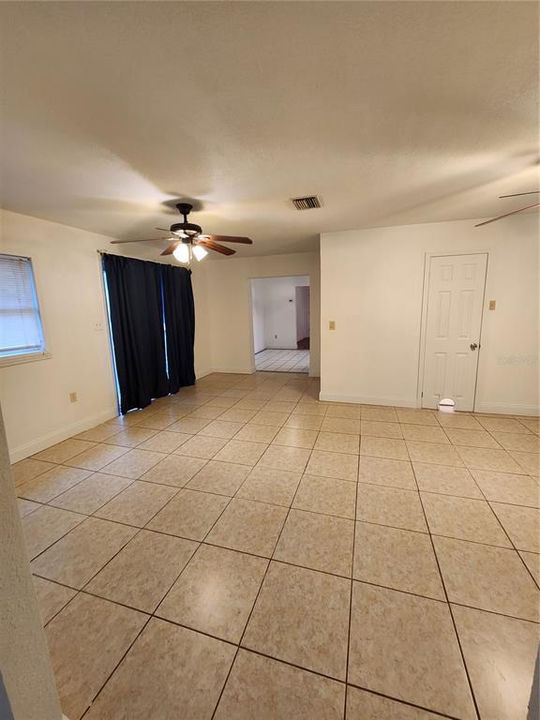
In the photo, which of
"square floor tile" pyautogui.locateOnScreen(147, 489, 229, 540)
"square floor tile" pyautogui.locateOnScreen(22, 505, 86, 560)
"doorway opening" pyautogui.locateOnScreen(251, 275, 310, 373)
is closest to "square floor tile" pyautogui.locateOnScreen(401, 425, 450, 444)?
"square floor tile" pyautogui.locateOnScreen(147, 489, 229, 540)

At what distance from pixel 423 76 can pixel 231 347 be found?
5490 millimetres

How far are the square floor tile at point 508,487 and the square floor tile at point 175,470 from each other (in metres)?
2.37

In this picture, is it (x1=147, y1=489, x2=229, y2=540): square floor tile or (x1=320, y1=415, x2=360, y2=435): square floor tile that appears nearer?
(x1=147, y1=489, x2=229, y2=540): square floor tile

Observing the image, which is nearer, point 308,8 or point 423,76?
point 308,8

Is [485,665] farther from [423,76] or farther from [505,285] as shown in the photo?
[505,285]

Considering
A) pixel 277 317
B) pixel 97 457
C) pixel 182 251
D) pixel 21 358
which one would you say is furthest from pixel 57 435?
pixel 277 317

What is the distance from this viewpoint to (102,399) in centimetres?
399

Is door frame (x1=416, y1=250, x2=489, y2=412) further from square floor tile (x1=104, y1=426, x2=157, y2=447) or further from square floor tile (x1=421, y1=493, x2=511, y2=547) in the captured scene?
square floor tile (x1=104, y1=426, x2=157, y2=447)

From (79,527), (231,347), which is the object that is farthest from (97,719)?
(231,347)

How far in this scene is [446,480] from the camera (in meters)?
2.47

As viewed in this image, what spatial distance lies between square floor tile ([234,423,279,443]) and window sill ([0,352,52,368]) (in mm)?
2236

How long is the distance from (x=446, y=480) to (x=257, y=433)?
1.89 meters

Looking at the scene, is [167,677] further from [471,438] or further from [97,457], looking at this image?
[471,438]

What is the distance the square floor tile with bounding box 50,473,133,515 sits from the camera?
227cm
